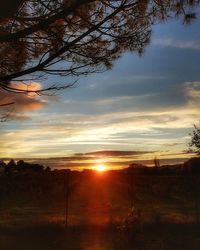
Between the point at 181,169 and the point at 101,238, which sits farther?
the point at 181,169

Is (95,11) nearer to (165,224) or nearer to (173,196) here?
(165,224)

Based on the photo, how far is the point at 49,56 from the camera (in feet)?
31.3

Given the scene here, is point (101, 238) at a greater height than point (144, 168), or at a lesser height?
lesser

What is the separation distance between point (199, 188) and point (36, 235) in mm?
13908

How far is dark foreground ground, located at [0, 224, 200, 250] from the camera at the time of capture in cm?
1414

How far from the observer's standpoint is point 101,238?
15.7 m

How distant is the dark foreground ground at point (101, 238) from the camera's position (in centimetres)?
1414

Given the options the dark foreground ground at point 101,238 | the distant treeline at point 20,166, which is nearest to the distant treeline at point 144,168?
the distant treeline at point 20,166

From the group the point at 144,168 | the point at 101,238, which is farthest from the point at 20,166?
the point at 101,238

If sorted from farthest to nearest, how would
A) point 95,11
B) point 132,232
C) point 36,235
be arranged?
point 36,235, point 132,232, point 95,11

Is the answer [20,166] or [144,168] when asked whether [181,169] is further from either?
[20,166]

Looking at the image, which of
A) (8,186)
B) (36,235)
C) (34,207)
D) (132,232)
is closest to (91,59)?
(132,232)

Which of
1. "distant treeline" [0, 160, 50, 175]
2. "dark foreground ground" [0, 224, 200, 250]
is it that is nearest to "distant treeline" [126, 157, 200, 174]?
"distant treeline" [0, 160, 50, 175]

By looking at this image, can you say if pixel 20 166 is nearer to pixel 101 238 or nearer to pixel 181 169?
pixel 181 169
